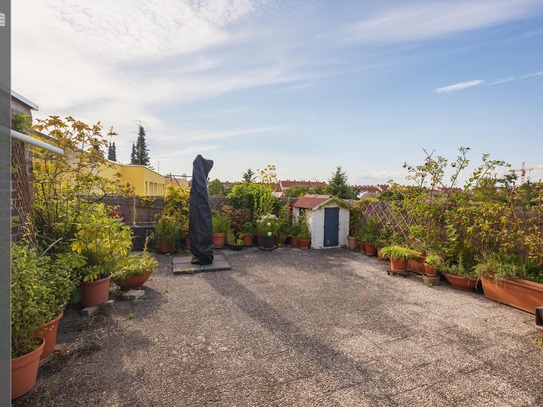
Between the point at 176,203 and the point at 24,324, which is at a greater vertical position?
the point at 176,203

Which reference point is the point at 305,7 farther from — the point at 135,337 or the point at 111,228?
the point at 135,337

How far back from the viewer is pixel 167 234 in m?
9.03

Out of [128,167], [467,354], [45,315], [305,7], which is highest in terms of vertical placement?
[305,7]

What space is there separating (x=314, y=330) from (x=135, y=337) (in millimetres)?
2494

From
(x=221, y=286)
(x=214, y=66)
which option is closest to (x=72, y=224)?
(x=221, y=286)

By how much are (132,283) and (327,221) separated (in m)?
6.94

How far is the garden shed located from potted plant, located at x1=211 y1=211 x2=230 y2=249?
3.02 metres

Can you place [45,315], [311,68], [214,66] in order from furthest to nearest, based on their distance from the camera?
1. [311,68]
2. [214,66]
3. [45,315]

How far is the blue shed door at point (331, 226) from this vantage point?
10477 mm

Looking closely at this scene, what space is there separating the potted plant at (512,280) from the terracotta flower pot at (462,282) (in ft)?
0.94

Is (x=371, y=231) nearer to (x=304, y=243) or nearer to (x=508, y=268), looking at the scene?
(x=304, y=243)

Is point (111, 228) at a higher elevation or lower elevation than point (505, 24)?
lower

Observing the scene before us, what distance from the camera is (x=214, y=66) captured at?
5.64 meters

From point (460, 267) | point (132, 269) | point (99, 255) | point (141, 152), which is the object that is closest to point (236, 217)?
point (132, 269)
